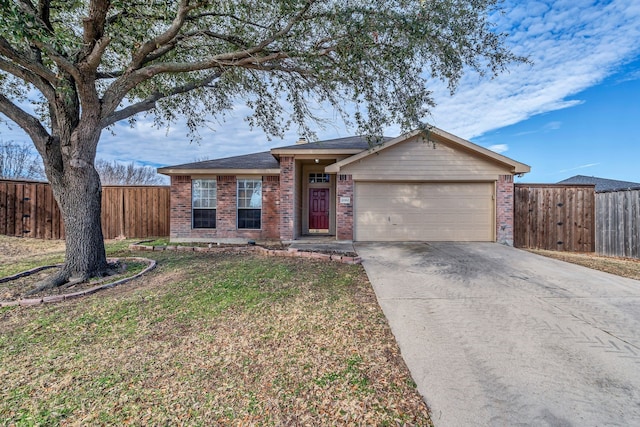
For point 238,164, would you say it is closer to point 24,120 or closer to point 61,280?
point 24,120

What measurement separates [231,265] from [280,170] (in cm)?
435

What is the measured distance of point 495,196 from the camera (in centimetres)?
941

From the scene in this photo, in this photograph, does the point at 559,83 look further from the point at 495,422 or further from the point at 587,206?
the point at 495,422

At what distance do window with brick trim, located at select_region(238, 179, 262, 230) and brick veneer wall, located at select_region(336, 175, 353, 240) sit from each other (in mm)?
3127

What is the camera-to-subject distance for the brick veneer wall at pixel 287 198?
9.76m

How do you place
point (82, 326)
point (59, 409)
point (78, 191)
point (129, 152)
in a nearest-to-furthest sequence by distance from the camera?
1. point (59, 409)
2. point (82, 326)
3. point (78, 191)
4. point (129, 152)

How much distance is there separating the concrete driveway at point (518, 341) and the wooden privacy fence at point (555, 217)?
409 cm

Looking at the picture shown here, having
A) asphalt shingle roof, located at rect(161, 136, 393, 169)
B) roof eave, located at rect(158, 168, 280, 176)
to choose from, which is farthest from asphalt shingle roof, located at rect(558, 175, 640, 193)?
roof eave, located at rect(158, 168, 280, 176)

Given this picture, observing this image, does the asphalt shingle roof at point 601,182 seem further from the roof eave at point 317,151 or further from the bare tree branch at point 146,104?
the bare tree branch at point 146,104

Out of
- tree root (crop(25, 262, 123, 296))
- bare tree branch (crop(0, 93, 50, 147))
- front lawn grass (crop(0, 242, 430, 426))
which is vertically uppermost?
bare tree branch (crop(0, 93, 50, 147))

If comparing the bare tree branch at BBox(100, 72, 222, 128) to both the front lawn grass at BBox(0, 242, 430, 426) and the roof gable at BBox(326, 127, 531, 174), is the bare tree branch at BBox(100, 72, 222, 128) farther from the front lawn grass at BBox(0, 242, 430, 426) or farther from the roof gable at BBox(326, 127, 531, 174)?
the roof gable at BBox(326, 127, 531, 174)

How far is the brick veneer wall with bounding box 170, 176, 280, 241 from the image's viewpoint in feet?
35.1

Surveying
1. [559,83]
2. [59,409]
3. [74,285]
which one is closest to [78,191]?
[74,285]

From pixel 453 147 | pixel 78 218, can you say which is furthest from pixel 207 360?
pixel 453 147
